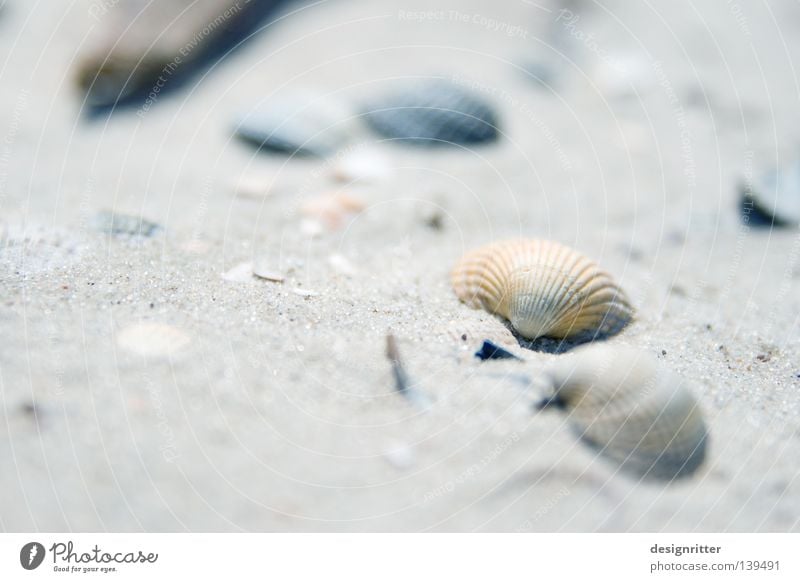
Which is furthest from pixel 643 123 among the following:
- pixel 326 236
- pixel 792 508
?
pixel 792 508

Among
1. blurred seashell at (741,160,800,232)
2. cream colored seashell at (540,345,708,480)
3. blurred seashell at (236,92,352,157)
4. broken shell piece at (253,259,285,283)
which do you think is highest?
blurred seashell at (236,92,352,157)

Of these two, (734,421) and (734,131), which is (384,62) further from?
(734,421)

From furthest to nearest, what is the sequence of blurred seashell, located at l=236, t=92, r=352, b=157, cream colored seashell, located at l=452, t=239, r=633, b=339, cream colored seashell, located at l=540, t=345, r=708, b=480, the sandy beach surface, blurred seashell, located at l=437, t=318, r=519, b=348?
blurred seashell, located at l=236, t=92, r=352, b=157, cream colored seashell, located at l=452, t=239, r=633, b=339, blurred seashell, located at l=437, t=318, r=519, b=348, cream colored seashell, located at l=540, t=345, r=708, b=480, the sandy beach surface

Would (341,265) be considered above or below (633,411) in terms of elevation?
above

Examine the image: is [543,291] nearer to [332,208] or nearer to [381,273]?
[381,273]

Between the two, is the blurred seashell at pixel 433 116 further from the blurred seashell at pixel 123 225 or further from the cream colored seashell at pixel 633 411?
the cream colored seashell at pixel 633 411

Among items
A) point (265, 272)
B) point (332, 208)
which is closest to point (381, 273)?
point (265, 272)

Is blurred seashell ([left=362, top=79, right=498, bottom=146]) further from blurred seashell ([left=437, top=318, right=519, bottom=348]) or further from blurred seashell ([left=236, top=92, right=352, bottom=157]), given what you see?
blurred seashell ([left=437, top=318, right=519, bottom=348])

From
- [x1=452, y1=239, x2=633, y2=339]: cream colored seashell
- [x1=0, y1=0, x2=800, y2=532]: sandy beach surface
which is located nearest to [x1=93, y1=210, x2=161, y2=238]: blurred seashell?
[x1=0, y1=0, x2=800, y2=532]: sandy beach surface

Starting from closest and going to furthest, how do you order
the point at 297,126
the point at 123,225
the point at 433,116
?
the point at 123,225 < the point at 297,126 < the point at 433,116
